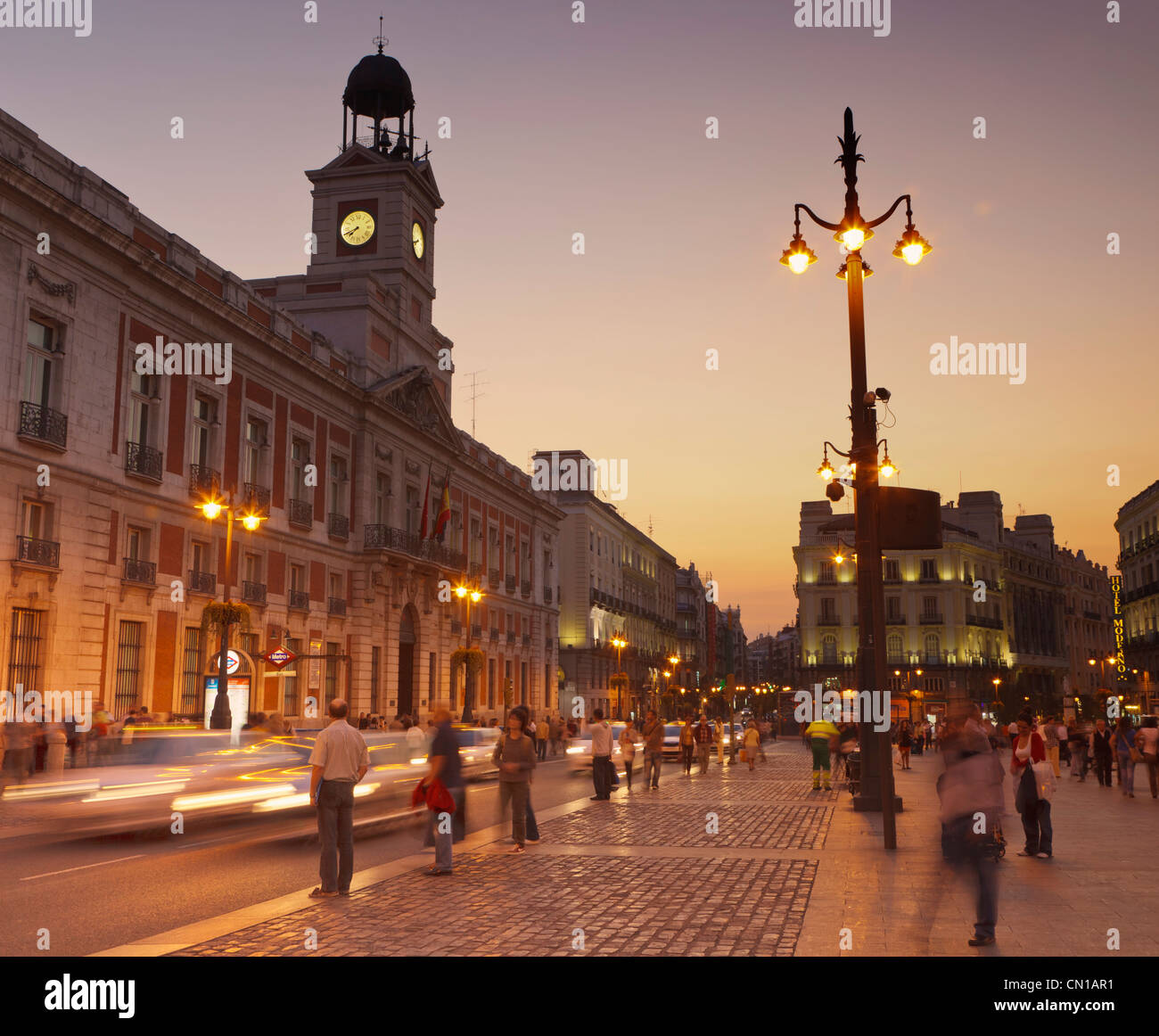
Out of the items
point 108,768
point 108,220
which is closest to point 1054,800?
point 108,768

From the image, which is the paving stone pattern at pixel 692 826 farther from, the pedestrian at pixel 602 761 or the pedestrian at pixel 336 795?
the pedestrian at pixel 336 795

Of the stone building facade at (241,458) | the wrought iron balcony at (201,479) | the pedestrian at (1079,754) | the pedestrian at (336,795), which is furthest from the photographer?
the wrought iron balcony at (201,479)

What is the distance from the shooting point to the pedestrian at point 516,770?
1488 cm

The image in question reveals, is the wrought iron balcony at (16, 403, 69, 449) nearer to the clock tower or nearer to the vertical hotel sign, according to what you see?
the clock tower

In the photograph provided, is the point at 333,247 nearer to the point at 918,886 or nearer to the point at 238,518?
the point at 238,518

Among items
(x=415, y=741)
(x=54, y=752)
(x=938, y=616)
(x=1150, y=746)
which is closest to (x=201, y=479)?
(x=54, y=752)

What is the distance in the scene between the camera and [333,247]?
50.9 meters

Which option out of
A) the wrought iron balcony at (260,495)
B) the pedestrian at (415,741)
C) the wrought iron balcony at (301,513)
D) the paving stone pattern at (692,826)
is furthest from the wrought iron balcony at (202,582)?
the paving stone pattern at (692,826)

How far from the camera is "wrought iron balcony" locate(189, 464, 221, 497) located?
3300cm

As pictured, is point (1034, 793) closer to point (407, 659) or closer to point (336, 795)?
point (336, 795)

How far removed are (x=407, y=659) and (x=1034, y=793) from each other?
124ft

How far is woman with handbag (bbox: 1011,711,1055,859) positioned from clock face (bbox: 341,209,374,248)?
138 feet

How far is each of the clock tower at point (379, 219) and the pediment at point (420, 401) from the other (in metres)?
0.51

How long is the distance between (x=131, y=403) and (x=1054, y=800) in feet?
79.5
